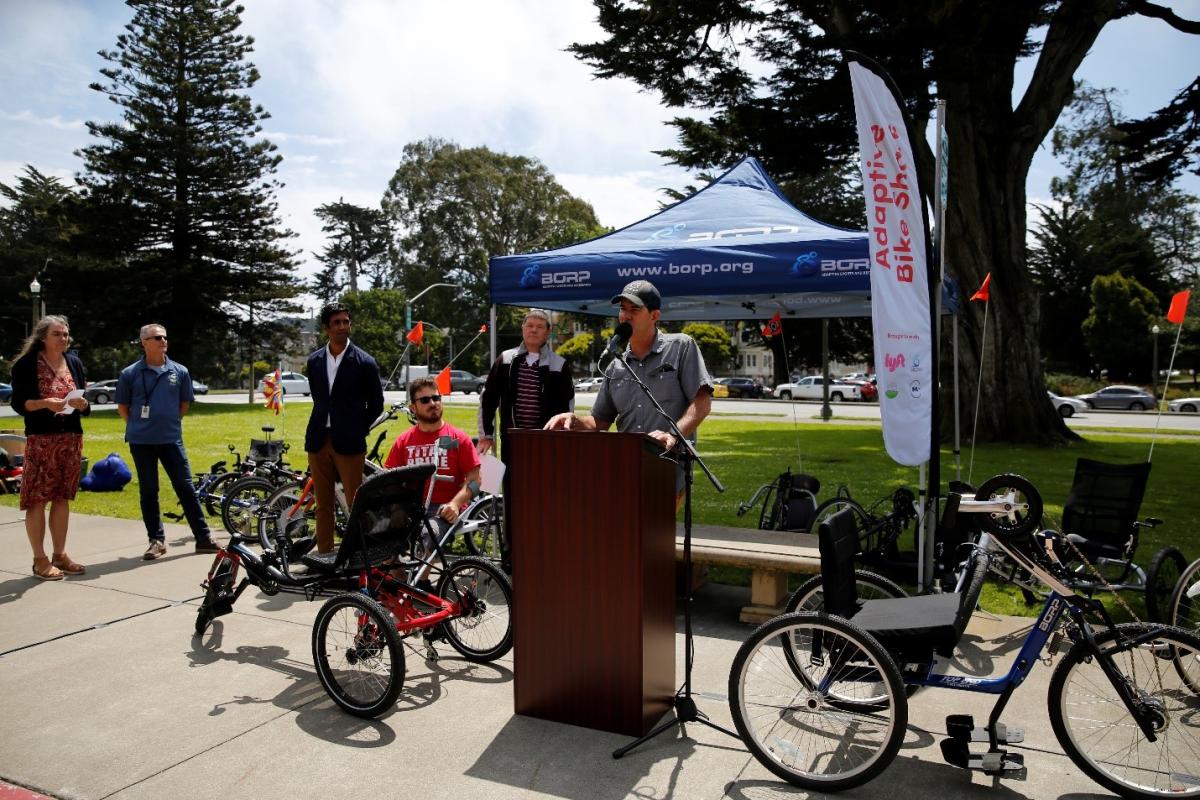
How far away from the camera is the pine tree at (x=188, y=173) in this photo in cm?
3475

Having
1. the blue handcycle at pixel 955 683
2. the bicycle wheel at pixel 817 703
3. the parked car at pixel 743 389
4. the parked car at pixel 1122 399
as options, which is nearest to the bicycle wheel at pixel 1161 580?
the blue handcycle at pixel 955 683

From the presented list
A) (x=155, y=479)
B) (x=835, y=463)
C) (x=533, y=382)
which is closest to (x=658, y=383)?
(x=533, y=382)

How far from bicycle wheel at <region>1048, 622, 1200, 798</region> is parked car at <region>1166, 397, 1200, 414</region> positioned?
37805 millimetres

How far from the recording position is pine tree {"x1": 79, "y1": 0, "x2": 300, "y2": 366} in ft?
114

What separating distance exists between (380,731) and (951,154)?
16.5 m

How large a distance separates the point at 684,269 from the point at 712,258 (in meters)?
0.24

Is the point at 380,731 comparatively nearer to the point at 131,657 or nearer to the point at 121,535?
the point at 131,657

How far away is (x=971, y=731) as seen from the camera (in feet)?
9.96

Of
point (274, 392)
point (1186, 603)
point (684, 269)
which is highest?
point (684, 269)

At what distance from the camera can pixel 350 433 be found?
5.92m

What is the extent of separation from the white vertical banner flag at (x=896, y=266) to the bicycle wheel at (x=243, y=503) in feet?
18.7

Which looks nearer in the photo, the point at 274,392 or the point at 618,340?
the point at 618,340

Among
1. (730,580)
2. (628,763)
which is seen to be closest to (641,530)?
(628,763)

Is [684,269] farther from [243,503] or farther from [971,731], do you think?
[243,503]
